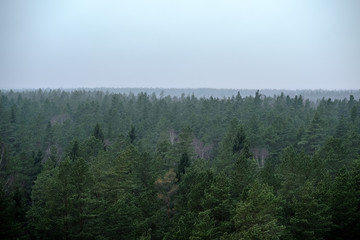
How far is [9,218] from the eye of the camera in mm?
19984

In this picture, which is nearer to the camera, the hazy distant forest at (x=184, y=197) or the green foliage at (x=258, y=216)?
the green foliage at (x=258, y=216)

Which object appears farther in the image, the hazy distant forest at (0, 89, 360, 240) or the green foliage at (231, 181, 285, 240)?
the hazy distant forest at (0, 89, 360, 240)

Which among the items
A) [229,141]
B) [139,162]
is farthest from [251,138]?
[139,162]

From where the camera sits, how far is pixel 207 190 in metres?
22.3

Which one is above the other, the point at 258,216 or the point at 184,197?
the point at 258,216

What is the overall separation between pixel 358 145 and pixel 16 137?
2269 inches

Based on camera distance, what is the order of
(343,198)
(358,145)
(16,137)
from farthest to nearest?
(16,137)
(358,145)
(343,198)

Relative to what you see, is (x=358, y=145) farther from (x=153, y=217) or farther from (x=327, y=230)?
(x=153, y=217)

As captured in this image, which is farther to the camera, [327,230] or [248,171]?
[248,171]

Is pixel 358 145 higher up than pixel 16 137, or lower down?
higher up

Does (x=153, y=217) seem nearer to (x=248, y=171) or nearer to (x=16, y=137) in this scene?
(x=248, y=171)

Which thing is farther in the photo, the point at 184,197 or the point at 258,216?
the point at 184,197

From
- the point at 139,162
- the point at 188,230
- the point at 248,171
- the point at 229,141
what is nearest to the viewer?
the point at 188,230

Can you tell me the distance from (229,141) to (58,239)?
29.0 meters
